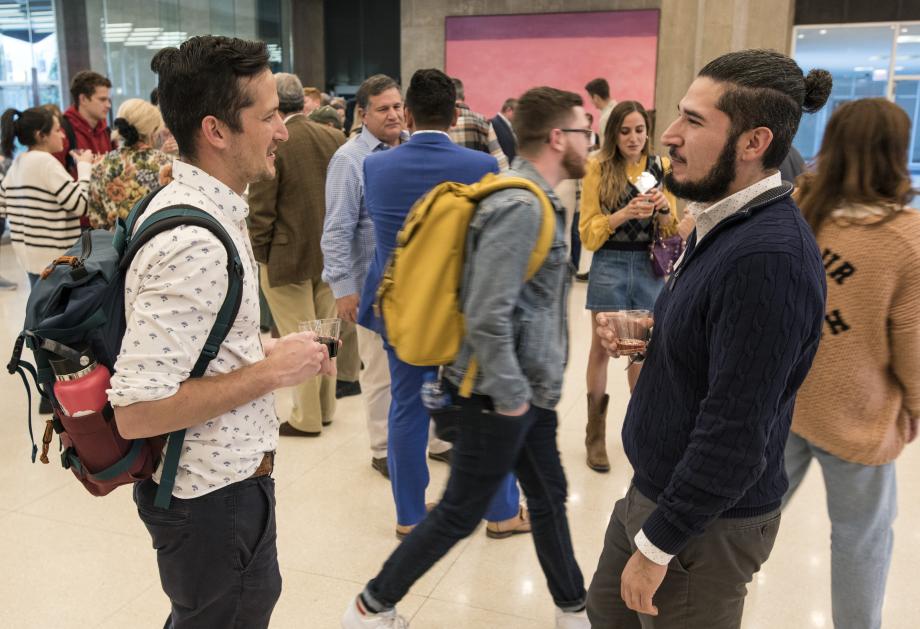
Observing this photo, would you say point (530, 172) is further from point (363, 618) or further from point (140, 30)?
point (140, 30)

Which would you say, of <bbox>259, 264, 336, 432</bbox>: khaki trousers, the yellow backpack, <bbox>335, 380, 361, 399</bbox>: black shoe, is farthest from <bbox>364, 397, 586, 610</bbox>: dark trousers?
<bbox>335, 380, 361, 399</bbox>: black shoe

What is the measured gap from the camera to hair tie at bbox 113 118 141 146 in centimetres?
420

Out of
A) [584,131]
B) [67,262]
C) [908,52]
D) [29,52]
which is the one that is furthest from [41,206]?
[908,52]

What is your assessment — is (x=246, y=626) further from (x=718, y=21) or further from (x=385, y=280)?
(x=718, y=21)

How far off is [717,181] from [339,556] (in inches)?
86.0

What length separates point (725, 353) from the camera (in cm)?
130

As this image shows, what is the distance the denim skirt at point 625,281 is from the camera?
3.70 m

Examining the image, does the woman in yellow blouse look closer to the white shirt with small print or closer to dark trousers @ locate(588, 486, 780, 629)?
dark trousers @ locate(588, 486, 780, 629)

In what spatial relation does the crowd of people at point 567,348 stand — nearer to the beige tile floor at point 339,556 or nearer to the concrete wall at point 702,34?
the beige tile floor at point 339,556

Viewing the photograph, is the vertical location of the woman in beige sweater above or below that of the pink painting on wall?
below

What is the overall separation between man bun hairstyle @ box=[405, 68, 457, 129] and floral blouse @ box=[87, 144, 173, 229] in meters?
1.91

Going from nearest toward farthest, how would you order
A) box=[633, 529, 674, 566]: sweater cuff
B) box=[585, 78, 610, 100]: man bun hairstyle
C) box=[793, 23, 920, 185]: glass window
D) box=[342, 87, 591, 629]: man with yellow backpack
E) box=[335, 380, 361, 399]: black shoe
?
box=[633, 529, 674, 566]: sweater cuff → box=[342, 87, 591, 629]: man with yellow backpack → box=[335, 380, 361, 399]: black shoe → box=[585, 78, 610, 100]: man bun hairstyle → box=[793, 23, 920, 185]: glass window

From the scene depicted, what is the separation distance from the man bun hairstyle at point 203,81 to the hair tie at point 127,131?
3.04 meters

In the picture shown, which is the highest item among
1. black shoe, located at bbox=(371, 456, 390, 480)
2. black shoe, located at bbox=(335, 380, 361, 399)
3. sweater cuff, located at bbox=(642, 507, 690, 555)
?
sweater cuff, located at bbox=(642, 507, 690, 555)
